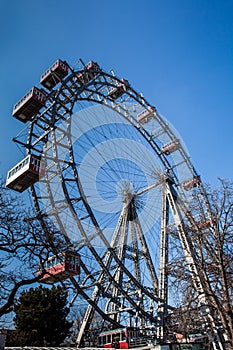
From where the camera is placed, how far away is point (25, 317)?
21062 millimetres

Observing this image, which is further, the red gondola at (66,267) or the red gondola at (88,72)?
the red gondola at (88,72)

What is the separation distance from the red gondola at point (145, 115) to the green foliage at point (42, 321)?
15095 millimetres

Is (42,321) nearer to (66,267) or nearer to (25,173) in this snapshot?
(66,267)

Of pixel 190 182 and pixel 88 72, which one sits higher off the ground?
pixel 88 72

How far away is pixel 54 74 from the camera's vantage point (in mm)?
21547

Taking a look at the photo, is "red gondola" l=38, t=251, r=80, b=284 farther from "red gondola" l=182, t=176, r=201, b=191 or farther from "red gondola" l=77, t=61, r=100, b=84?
"red gondola" l=182, t=176, r=201, b=191

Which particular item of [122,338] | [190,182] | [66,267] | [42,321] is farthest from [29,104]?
[190,182]

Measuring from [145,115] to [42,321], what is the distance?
17627 mm

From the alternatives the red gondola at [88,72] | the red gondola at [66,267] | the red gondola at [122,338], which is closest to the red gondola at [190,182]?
the red gondola at [88,72]

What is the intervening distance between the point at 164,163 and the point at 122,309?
13.3 meters

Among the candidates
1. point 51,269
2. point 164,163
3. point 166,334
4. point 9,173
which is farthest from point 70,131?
point 166,334

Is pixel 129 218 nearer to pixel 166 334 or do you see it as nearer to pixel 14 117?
pixel 166 334

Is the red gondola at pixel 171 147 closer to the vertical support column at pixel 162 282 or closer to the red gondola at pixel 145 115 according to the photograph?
the red gondola at pixel 145 115

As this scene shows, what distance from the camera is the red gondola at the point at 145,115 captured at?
28.0 metres
